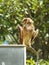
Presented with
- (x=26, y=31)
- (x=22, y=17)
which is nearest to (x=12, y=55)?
(x=26, y=31)

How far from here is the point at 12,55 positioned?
1.00 meters

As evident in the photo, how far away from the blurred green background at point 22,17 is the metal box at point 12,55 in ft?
2.84

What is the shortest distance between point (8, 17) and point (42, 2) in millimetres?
352

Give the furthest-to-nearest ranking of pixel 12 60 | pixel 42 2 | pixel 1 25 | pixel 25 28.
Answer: pixel 42 2 → pixel 1 25 → pixel 25 28 → pixel 12 60

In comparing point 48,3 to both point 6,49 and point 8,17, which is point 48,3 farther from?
point 6,49

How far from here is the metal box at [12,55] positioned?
0.99m

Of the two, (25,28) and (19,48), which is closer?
(19,48)

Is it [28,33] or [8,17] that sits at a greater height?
[8,17]

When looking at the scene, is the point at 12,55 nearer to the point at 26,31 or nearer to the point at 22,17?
the point at 26,31

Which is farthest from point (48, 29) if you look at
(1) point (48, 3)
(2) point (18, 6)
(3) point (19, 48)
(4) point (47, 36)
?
(3) point (19, 48)

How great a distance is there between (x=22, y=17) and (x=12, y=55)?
42.2 inches

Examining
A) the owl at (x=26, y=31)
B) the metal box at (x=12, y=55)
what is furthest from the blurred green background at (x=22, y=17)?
the metal box at (x=12, y=55)

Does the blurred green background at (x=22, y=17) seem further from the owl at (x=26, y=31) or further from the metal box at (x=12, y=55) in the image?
the metal box at (x=12, y=55)

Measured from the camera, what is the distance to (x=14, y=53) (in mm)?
1005
